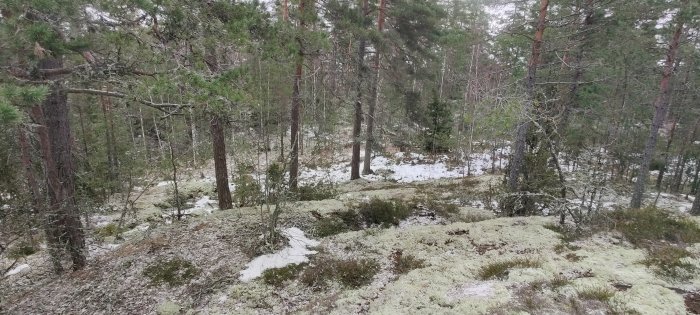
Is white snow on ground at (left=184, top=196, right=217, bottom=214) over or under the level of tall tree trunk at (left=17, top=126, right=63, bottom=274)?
under

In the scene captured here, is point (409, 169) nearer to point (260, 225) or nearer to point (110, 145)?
point (260, 225)

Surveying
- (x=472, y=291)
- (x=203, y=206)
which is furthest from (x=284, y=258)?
(x=203, y=206)

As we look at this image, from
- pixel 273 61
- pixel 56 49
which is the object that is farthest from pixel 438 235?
pixel 56 49

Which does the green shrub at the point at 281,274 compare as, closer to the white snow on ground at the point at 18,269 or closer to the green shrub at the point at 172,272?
the green shrub at the point at 172,272

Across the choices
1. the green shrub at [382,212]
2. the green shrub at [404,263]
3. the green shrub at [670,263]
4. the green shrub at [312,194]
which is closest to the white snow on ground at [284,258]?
the green shrub at [404,263]

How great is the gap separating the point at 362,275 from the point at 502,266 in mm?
2155

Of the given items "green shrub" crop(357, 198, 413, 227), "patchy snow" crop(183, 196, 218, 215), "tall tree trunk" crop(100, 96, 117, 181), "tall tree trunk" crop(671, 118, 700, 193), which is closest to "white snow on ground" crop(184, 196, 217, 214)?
"patchy snow" crop(183, 196, 218, 215)

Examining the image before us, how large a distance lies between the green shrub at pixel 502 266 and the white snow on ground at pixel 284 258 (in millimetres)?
2858

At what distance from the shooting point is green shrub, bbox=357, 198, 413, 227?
26.1 feet

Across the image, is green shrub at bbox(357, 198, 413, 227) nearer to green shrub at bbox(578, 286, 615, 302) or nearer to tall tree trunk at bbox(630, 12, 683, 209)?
green shrub at bbox(578, 286, 615, 302)

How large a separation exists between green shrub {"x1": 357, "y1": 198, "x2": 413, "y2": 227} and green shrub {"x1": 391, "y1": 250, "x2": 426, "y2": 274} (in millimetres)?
1931

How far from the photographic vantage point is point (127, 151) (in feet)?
54.1

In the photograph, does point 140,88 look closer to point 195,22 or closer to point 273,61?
point 195,22

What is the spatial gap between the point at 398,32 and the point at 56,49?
1339cm
